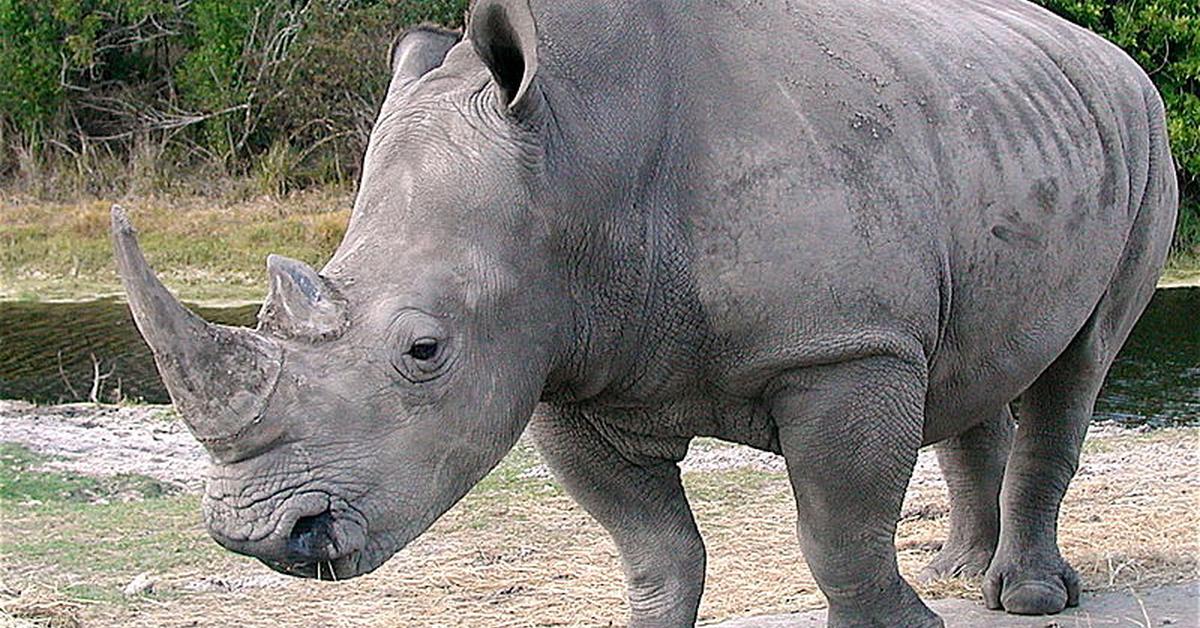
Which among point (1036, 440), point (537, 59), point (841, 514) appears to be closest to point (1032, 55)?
point (1036, 440)

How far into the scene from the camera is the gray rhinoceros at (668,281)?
3.13m

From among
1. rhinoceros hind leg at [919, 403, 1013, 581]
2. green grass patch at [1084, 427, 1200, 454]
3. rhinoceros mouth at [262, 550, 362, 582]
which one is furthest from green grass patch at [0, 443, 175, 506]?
rhinoceros mouth at [262, 550, 362, 582]

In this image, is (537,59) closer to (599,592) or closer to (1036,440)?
(1036,440)

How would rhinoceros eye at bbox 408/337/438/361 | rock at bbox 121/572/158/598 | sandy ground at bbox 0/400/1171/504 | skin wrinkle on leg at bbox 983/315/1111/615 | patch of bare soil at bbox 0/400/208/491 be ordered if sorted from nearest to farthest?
1. rhinoceros eye at bbox 408/337/438/361
2. skin wrinkle on leg at bbox 983/315/1111/615
3. rock at bbox 121/572/158/598
4. sandy ground at bbox 0/400/1171/504
5. patch of bare soil at bbox 0/400/208/491

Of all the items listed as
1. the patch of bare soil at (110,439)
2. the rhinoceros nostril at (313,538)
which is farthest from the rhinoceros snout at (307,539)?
the patch of bare soil at (110,439)

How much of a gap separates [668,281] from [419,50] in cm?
79

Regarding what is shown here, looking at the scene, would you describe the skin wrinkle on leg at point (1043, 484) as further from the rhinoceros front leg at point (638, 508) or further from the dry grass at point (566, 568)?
the rhinoceros front leg at point (638, 508)

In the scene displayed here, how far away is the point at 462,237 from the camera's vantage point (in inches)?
131

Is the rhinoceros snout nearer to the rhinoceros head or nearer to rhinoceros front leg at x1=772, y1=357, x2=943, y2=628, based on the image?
the rhinoceros head

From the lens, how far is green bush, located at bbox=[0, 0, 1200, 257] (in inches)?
785

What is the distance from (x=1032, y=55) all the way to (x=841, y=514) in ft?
4.79

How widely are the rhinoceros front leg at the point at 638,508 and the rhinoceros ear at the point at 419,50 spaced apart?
0.89 meters

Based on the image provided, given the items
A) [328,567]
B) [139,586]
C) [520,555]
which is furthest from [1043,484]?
[139,586]

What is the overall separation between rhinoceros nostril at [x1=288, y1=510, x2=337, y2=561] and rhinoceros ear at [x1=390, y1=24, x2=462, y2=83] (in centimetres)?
109
